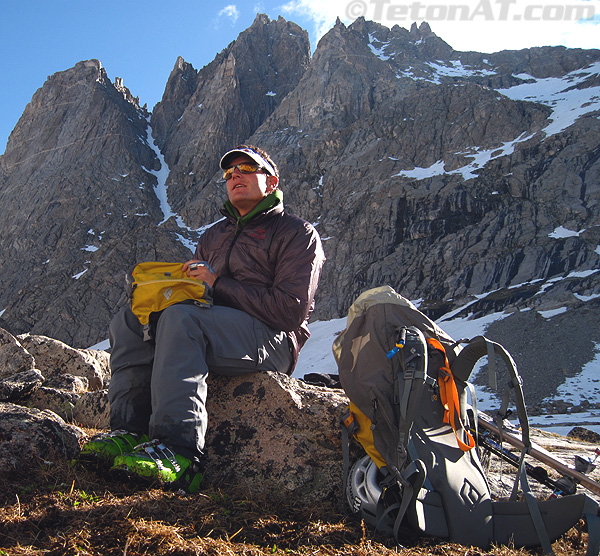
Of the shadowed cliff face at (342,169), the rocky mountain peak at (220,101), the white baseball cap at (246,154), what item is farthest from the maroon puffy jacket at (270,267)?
the rocky mountain peak at (220,101)

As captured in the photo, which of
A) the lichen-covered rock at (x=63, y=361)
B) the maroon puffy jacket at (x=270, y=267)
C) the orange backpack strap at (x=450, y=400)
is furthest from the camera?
the lichen-covered rock at (x=63, y=361)

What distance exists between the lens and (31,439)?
290 cm

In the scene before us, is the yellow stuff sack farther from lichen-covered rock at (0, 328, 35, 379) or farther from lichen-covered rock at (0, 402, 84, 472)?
lichen-covered rock at (0, 328, 35, 379)

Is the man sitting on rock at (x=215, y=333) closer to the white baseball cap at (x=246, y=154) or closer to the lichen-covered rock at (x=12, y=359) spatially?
the white baseball cap at (x=246, y=154)

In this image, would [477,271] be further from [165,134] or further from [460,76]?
[165,134]

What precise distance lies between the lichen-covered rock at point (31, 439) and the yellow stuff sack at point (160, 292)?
0.95 meters

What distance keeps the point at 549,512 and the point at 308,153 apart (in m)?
99.8

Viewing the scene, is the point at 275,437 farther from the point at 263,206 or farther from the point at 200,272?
the point at 263,206

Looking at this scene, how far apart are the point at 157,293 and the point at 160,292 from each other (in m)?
0.02

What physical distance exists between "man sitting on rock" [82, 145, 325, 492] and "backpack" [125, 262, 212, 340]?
10cm

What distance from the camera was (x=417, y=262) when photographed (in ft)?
224

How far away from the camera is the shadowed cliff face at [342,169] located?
65.2 meters

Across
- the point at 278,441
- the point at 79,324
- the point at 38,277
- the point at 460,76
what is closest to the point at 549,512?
the point at 278,441

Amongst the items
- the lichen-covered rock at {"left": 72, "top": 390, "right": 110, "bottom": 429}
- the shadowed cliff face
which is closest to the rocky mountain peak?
the shadowed cliff face
